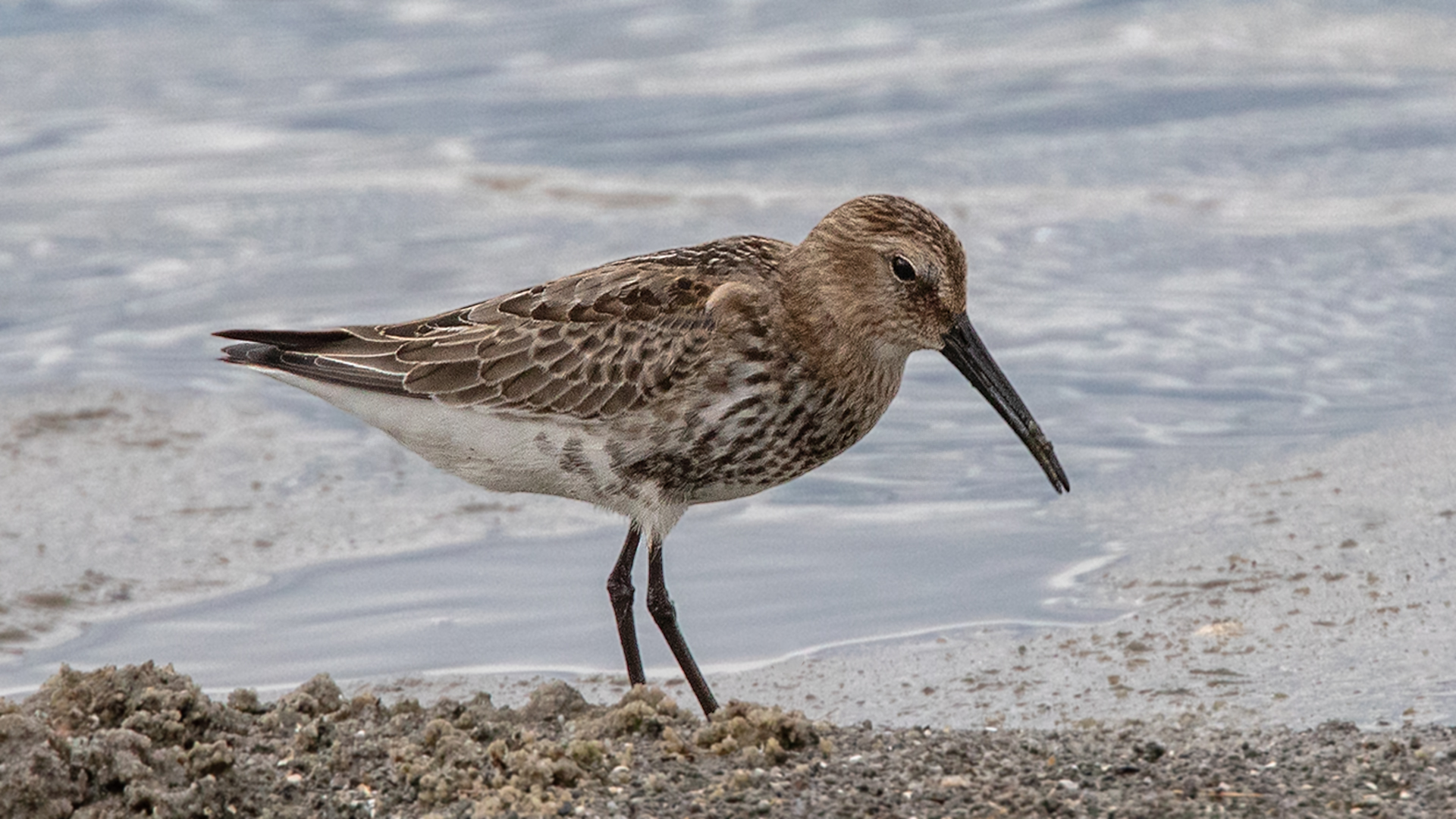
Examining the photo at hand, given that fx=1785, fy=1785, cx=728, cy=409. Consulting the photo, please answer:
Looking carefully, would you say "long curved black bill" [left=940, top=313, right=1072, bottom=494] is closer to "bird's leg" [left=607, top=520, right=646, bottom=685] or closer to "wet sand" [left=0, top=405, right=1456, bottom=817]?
"wet sand" [left=0, top=405, right=1456, bottom=817]

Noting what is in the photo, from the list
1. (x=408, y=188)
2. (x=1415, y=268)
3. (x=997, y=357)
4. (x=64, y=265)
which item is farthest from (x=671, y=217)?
(x=1415, y=268)

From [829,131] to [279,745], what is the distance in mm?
10793

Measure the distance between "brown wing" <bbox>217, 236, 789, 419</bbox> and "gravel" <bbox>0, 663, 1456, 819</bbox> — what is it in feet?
4.25

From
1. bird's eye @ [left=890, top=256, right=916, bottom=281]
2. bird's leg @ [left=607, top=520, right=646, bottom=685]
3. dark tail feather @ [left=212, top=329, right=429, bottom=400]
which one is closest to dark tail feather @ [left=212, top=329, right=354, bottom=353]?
dark tail feather @ [left=212, top=329, right=429, bottom=400]

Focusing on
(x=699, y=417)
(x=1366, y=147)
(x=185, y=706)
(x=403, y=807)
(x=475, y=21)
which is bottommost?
(x=403, y=807)

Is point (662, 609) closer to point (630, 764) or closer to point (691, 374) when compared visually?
point (691, 374)

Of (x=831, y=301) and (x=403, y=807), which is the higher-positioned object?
(x=831, y=301)

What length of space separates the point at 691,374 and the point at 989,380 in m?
1.03

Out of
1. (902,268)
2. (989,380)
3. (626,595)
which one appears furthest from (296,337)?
(989,380)

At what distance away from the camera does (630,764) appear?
4.92 metres

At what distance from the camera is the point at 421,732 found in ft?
17.0

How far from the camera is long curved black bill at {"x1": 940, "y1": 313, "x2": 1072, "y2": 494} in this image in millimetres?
6129

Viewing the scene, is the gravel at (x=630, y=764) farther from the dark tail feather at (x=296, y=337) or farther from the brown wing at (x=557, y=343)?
the dark tail feather at (x=296, y=337)

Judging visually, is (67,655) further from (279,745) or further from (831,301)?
(831,301)
